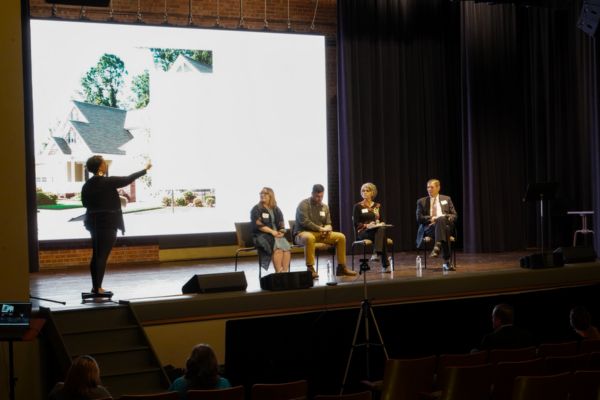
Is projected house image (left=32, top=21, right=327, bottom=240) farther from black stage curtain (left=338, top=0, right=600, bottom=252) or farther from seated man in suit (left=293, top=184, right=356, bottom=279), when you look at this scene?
seated man in suit (left=293, top=184, right=356, bottom=279)

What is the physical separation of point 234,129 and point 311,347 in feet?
14.5

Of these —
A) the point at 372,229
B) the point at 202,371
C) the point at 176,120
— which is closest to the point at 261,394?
the point at 202,371

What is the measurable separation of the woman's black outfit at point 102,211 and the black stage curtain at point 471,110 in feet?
16.2

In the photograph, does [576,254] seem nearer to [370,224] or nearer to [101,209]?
[370,224]

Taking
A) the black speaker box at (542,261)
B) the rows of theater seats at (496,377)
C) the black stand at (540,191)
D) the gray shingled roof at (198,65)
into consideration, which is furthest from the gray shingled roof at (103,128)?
the rows of theater seats at (496,377)

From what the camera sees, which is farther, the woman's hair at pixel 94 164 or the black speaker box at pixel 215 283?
the black speaker box at pixel 215 283

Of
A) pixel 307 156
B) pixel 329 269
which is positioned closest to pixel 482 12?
pixel 307 156

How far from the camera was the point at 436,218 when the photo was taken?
912cm

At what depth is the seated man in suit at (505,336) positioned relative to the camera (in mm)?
5715

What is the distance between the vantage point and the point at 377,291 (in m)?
7.70

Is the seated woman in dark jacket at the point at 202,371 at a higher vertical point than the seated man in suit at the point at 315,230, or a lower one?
lower

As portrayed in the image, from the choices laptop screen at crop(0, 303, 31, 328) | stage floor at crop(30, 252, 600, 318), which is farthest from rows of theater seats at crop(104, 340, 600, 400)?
stage floor at crop(30, 252, 600, 318)

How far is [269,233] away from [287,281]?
3.05 feet

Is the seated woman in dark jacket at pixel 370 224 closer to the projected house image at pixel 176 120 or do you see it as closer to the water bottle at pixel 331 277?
the water bottle at pixel 331 277
